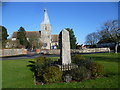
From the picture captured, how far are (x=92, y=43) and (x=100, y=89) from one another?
79.6m

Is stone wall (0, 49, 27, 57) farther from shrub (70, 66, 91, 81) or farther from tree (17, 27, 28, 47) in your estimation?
shrub (70, 66, 91, 81)

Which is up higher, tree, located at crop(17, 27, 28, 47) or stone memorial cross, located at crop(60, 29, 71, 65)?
tree, located at crop(17, 27, 28, 47)

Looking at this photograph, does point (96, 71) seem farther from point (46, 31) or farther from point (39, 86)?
point (46, 31)

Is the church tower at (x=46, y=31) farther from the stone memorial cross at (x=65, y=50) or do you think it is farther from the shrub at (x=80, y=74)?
the shrub at (x=80, y=74)

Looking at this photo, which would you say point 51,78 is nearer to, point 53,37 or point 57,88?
point 57,88

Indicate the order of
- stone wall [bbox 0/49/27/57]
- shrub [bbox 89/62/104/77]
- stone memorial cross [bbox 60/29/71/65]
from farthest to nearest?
stone wall [bbox 0/49/27/57]
stone memorial cross [bbox 60/29/71/65]
shrub [bbox 89/62/104/77]

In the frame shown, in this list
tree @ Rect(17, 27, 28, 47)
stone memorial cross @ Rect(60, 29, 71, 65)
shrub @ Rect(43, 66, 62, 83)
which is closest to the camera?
shrub @ Rect(43, 66, 62, 83)

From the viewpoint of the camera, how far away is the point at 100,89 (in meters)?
7.00

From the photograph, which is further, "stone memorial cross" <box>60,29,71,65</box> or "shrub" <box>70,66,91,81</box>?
"stone memorial cross" <box>60,29,71,65</box>

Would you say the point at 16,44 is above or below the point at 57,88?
above

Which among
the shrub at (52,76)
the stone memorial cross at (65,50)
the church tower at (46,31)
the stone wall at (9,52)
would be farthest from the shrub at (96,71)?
the church tower at (46,31)

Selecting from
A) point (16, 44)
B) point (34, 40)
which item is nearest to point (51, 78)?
point (16, 44)

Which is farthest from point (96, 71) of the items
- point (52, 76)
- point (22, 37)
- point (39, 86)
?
point (22, 37)

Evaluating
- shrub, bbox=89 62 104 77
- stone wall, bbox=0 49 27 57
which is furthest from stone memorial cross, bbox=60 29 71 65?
stone wall, bbox=0 49 27 57
